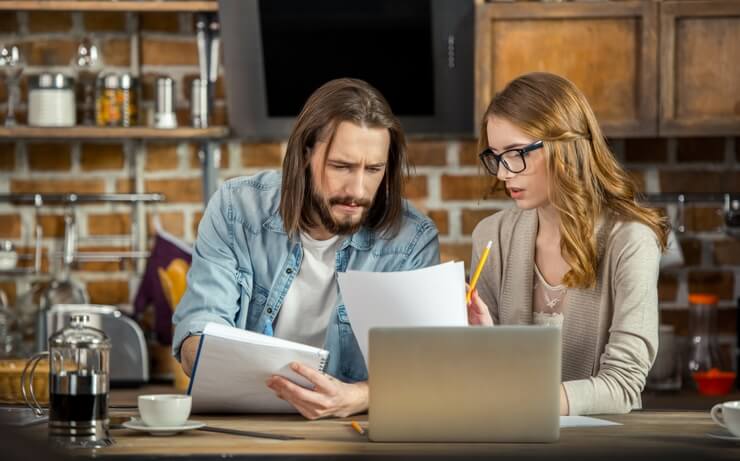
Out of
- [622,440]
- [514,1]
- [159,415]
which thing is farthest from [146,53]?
[622,440]

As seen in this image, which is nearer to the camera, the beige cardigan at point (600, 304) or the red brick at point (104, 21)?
the beige cardigan at point (600, 304)

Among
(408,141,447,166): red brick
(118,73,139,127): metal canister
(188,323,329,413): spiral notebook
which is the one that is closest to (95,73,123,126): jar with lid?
(118,73,139,127): metal canister

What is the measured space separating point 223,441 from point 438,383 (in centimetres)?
27

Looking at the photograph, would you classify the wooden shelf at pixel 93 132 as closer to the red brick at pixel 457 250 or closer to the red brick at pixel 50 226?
the red brick at pixel 50 226

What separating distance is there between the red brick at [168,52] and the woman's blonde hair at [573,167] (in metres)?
1.21

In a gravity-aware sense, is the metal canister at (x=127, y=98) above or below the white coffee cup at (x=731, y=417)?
above

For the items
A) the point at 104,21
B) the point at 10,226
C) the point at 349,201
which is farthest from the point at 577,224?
the point at 10,226

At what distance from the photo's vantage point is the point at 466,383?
1203mm

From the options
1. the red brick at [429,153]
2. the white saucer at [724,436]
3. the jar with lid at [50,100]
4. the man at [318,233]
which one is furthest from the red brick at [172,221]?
the white saucer at [724,436]

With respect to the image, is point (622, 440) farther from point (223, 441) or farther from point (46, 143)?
point (46, 143)

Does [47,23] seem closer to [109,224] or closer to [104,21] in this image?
[104,21]

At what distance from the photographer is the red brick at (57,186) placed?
2732mm

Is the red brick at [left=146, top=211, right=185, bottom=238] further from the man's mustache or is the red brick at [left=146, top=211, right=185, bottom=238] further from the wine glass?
the man's mustache

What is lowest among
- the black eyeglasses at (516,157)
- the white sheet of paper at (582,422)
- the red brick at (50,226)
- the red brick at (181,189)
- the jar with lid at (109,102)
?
the white sheet of paper at (582,422)
